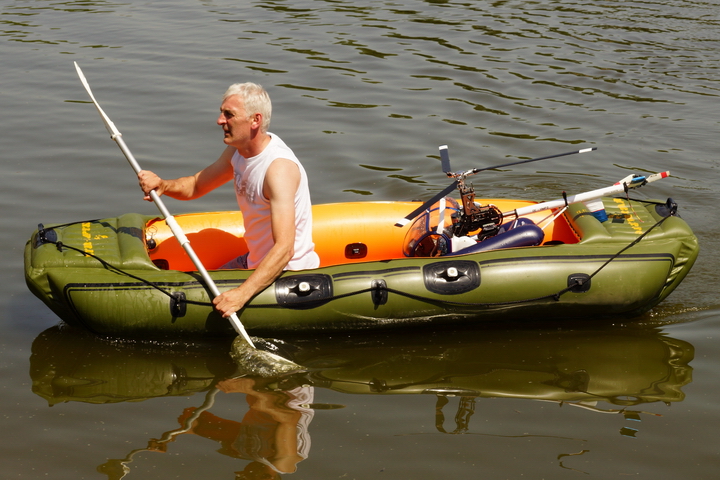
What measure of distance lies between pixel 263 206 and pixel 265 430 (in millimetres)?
1165

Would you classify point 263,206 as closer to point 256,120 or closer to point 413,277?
point 256,120

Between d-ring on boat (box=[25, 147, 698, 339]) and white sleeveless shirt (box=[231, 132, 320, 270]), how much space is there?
131 mm

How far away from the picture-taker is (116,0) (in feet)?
41.6

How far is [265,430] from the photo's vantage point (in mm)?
3672

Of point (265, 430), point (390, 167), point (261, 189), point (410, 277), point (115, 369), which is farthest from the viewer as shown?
point (390, 167)

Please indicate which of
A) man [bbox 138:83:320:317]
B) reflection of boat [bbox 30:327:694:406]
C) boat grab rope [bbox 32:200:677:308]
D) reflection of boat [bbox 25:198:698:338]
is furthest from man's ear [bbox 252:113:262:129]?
reflection of boat [bbox 30:327:694:406]

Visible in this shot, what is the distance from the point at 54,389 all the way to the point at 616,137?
5746 mm

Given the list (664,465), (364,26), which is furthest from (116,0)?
(664,465)

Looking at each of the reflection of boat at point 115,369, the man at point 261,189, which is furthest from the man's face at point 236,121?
the reflection of boat at point 115,369

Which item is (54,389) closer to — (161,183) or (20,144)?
(161,183)

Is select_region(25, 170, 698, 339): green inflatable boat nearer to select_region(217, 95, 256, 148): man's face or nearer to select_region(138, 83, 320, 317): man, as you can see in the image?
select_region(138, 83, 320, 317): man

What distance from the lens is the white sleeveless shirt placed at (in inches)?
161

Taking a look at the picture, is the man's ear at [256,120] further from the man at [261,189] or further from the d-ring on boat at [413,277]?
the d-ring on boat at [413,277]

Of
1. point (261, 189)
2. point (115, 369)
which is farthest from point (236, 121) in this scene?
point (115, 369)
